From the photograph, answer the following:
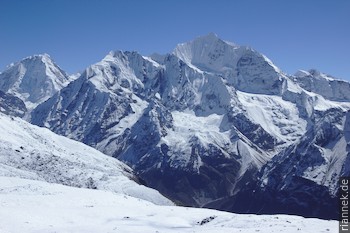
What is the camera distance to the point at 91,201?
7662 centimetres

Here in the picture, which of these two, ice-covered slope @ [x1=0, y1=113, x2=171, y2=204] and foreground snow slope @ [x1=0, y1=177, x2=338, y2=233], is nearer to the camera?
foreground snow slope @ [x1=0, y1=177, x2=338, y2=233]

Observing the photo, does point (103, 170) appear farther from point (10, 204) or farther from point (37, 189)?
point (10, 204)

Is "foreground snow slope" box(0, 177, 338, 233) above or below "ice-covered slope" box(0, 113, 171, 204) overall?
below

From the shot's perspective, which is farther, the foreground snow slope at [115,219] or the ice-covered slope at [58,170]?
the ice-covered slope at [58,170]

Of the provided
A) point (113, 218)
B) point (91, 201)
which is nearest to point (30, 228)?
point (113, 218)

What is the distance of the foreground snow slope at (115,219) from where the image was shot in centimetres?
5475

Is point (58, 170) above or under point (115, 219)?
above

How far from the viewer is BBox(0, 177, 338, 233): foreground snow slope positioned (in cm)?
5475

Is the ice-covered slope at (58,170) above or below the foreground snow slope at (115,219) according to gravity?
above

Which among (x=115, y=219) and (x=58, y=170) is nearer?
(x=115, y=219)

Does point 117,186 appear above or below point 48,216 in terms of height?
above

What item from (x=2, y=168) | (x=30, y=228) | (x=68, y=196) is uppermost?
(x=2, y=168)

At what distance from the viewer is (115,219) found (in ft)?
207

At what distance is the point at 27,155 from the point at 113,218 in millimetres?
112067
